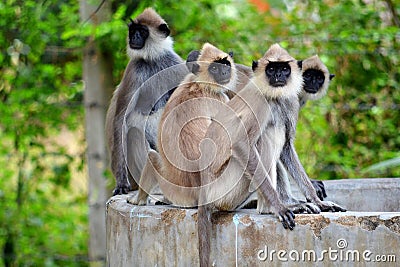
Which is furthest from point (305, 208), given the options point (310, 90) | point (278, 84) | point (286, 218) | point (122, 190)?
point (122, 190)

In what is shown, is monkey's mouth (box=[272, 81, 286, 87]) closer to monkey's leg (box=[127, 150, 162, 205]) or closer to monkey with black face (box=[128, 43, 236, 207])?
monkey with black face (box=[128, 43, 236, 207])

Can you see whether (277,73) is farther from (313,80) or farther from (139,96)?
(139,96)

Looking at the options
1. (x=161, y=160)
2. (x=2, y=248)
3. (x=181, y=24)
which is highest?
(x=181, y=24)

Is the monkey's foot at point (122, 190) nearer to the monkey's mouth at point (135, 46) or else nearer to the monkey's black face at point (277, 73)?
the monkey's mouth at point (135, 46)

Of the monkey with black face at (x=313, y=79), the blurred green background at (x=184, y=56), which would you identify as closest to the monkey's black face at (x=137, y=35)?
the blurred green background at (x=184, y=56)

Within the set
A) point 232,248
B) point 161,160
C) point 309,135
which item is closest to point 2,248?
point 309,135

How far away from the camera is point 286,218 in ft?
11.3

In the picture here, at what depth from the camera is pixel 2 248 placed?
7.58 metres

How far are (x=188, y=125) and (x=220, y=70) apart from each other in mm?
443

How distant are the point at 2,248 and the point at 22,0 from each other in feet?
8.59

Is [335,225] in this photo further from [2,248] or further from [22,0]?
[2,248]

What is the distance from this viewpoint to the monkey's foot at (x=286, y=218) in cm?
343

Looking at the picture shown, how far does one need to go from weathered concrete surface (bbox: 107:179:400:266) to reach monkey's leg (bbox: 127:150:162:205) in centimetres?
27

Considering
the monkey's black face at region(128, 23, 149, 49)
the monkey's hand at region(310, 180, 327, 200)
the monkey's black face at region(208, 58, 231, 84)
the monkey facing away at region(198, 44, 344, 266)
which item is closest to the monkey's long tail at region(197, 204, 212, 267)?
the monkey facing away at region(198, 44, 344, 266)
